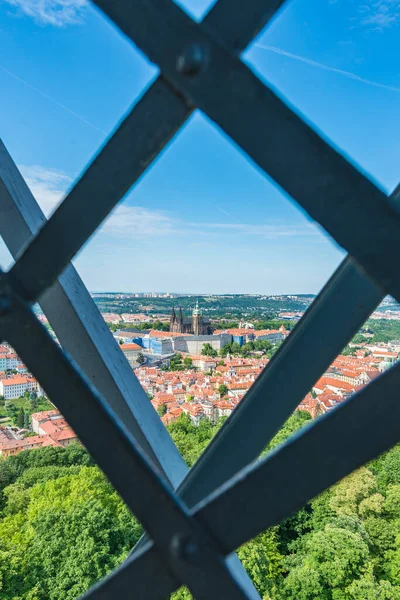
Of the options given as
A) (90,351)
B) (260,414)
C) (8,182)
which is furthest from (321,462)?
(8,182)

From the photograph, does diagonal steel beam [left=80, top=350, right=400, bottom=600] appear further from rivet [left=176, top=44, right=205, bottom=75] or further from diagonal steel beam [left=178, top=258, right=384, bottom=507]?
rivet [left=176, top=44, right=205, bottom=75]

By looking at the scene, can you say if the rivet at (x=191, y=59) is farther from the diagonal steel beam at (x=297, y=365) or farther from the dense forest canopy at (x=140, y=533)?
the dense forest canopy at (x=140, y=533)

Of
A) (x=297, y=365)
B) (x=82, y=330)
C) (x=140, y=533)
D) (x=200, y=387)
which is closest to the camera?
(x=297, y=365)

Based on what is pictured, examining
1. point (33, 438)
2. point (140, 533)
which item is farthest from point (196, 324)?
point (33, 438)

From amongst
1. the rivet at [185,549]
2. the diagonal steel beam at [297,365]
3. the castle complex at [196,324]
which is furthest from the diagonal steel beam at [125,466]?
the castle complex at [196,324]

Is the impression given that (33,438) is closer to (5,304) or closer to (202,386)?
(202,386)

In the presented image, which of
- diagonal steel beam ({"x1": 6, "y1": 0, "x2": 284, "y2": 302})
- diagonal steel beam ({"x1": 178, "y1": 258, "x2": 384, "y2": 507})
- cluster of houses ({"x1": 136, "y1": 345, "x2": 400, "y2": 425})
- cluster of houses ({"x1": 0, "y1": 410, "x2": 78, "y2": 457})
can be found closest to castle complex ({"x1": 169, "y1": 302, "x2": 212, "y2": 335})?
cluster of houses ({"x1": 136, "y1": 345, "x2": 400, "y2": 425})

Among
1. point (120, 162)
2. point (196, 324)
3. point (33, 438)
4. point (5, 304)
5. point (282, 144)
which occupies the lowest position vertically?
point (33, 438)

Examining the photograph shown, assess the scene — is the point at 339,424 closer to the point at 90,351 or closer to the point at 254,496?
the point at 254,496
